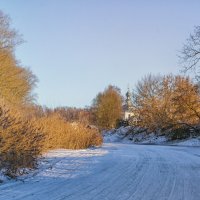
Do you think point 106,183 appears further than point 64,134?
No

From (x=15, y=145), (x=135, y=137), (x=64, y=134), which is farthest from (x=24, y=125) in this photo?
(x=135, y=137)

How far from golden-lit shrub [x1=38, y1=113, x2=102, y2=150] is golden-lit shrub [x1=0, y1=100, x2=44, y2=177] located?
6538mm

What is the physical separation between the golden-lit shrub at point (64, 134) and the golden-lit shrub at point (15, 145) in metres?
6.54

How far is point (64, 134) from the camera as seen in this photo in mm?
26984

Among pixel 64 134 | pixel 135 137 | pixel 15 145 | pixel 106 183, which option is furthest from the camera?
pixel 135 137

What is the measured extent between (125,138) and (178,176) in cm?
5408

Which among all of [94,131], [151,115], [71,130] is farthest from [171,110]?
[71,130]

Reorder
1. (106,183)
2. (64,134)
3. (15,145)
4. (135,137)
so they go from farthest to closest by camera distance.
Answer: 1. (135,137)
2. (64,134)
3. (15,145)
4. (106,183)

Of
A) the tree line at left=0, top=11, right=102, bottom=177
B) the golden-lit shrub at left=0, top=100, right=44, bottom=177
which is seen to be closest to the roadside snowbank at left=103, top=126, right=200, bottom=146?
the tree line at left=0, top=11, right=102, bottom=177

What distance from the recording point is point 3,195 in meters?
9.52

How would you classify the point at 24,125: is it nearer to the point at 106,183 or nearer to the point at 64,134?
the point at 106,183

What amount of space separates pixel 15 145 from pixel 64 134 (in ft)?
43.9

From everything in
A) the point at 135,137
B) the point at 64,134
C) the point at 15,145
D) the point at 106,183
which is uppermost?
the point at 135,137

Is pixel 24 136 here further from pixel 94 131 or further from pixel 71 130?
pixel 94 131
